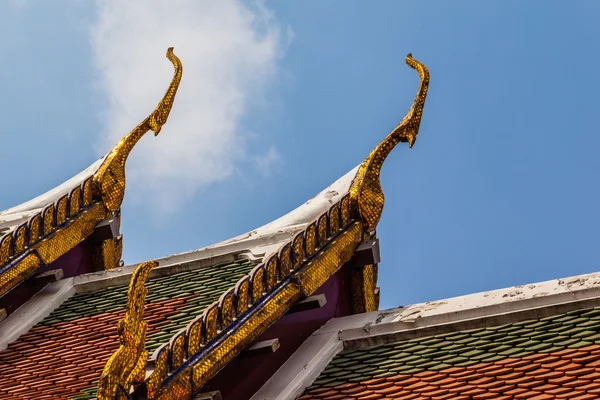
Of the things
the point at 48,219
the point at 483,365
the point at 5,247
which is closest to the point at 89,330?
the point at 5,247

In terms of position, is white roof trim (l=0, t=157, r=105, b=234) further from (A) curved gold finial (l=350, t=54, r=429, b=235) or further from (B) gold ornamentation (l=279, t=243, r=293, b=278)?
(B) gold ornamentation (l=279, t=243, r=293, b=278)

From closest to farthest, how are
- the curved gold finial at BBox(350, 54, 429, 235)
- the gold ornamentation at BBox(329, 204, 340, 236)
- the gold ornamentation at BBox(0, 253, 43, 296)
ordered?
the gold ornamentation at BBox(329, 204, 340, 236)
the curved gold finial at BBox(350, 54, 429, 235)
the gold ornamentation at BBox(0, 253, 43, 296)

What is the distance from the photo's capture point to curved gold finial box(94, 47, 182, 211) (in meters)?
13.8

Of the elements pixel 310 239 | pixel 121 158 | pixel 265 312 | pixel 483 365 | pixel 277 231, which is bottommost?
pixel 483 365

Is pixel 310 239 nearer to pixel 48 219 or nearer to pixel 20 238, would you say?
pixel 20 238

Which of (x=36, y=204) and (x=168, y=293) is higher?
(x=36, y=204)

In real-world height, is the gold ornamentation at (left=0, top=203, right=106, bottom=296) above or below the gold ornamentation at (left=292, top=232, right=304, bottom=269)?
above

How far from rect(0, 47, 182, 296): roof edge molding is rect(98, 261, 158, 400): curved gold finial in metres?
3.33

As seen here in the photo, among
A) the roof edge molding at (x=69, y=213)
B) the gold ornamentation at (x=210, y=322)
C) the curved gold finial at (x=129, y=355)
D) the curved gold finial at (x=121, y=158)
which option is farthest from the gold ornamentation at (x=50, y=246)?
the curved gold finial at (x=129, y=355)

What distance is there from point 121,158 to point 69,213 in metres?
0.91

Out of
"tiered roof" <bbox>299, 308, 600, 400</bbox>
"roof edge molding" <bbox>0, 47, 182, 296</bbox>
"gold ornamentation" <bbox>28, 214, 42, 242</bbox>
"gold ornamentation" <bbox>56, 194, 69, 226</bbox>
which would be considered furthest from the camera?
"gold ornamentation" <bbox>56, 194, 69, 226</bbox>

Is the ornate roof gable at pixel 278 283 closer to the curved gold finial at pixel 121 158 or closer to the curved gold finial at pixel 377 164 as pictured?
the curved gold finial at pixel 377 164

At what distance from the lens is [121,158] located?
14.0 meters

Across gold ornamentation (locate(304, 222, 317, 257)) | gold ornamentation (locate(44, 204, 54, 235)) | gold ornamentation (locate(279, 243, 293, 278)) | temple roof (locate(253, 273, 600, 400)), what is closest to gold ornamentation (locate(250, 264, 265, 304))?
gold ornamentation (locate(279, 243, 293, 278))
